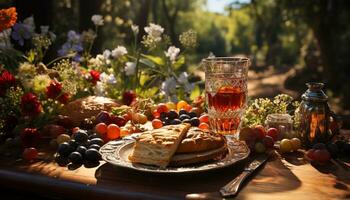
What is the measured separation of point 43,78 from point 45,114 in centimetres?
23

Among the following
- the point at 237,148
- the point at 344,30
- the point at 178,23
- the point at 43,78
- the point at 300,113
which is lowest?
the point at 237,148

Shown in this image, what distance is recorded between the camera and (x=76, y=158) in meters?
2.03

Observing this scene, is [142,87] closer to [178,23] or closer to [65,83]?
[65,83]

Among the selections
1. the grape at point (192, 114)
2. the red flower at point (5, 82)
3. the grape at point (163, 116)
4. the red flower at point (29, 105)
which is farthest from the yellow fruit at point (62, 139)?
the grape at point (192, 114)

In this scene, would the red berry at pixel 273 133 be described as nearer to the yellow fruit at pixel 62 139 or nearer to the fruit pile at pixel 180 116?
the fruit pile at pixel 180 116

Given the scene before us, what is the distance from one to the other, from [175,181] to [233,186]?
0.81 ft

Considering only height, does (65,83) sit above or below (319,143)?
above

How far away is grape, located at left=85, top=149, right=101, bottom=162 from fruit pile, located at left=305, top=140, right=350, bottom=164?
91 cm

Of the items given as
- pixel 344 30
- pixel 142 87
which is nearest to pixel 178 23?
pixel 344 30

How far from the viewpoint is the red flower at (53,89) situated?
2570 millimetres

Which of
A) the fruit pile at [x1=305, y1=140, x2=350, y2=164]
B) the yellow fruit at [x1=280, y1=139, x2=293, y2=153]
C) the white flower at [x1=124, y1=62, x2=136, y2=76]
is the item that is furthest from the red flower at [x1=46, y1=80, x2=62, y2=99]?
the fruit pile at [x1=305, y1=140, x2=350, y2=164]

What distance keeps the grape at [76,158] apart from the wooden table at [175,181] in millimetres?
54

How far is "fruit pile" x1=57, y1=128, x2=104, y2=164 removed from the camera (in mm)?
2043

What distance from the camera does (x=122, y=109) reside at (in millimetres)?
2797
